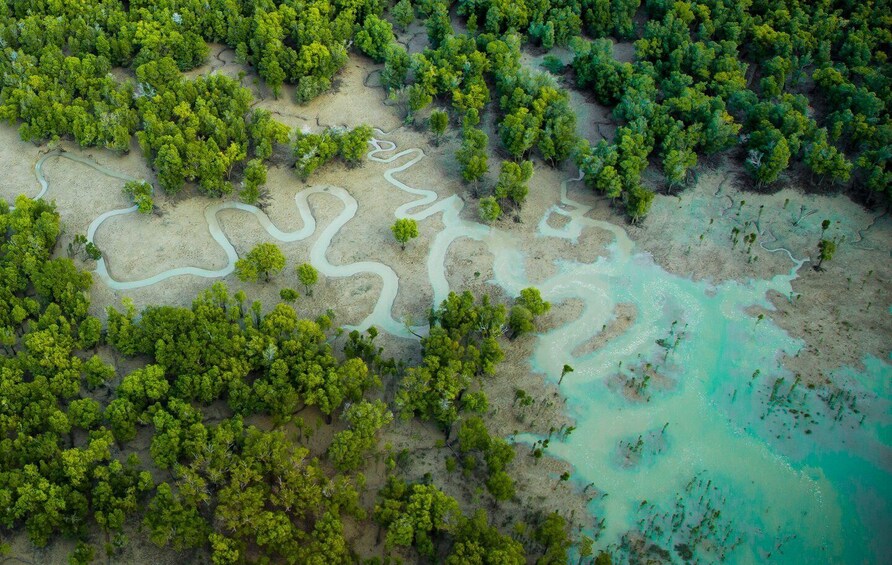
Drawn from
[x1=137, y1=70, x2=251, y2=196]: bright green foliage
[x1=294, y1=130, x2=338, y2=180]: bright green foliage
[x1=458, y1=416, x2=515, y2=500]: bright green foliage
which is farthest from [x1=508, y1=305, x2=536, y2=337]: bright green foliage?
[x1=137, y1=70, x2=251, y2=196]: bright green foliage

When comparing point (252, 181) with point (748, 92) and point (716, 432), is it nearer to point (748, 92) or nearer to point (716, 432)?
point (716, 432)

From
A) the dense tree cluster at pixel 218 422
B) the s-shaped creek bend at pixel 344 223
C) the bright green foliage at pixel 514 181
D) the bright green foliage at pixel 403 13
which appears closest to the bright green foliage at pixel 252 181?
the s-shaped creek bend at pixel 344 223

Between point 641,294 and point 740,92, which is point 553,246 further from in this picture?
point 740,92

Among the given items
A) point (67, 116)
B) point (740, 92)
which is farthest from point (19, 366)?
point (740, 92)

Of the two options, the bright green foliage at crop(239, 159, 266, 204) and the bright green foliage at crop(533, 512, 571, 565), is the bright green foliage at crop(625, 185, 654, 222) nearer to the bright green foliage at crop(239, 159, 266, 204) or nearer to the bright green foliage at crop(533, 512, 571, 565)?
the bright green foliage at crop(533, 512, 571, 565)

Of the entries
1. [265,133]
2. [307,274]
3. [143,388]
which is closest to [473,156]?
[265,133]
